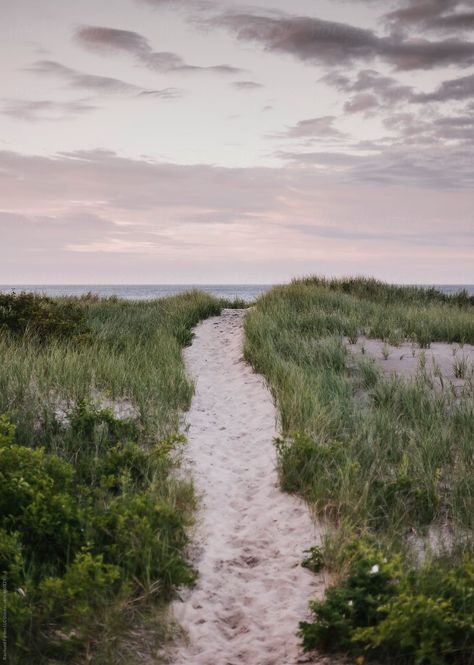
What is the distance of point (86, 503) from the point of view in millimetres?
5145

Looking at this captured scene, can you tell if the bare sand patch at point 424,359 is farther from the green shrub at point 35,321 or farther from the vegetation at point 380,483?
the green shrub at point 35,321

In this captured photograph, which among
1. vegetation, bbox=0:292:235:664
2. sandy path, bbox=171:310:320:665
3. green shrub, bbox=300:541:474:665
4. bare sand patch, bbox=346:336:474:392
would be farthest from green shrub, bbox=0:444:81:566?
bare sand patch, bbox=346:336:474:392

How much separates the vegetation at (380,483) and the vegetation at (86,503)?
121 cm

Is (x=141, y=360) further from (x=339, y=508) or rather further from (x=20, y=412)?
(x=339, y=508)

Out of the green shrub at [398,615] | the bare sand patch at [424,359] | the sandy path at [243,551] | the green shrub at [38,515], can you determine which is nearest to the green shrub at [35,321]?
the sandy path at [243,551]

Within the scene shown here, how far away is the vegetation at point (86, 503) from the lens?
3.68 meters

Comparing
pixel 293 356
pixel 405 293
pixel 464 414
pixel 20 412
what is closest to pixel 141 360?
pixel 293 356

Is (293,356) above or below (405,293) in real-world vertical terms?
below

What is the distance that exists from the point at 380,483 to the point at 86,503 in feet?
9.15

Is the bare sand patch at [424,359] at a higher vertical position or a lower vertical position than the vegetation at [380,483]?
higher

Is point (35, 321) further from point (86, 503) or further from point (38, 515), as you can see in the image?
point (38, 515)

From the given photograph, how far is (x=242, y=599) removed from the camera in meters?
4.48

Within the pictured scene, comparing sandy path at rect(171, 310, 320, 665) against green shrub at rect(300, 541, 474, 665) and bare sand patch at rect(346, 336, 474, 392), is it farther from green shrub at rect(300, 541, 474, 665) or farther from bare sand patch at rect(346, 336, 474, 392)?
bare sand patch at rect(346, 336, 474, 392)

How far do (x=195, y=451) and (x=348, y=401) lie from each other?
238cm
